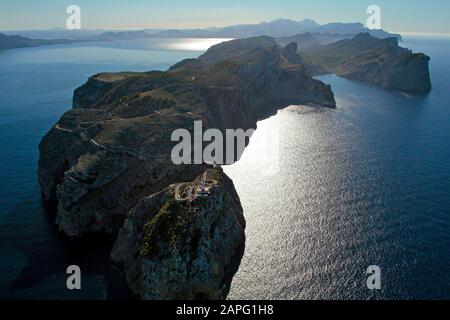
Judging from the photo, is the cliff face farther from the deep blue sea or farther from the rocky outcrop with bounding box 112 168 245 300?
the deep blue sea

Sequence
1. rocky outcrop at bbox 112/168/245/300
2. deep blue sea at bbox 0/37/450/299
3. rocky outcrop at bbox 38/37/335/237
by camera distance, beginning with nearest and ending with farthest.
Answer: rocky outcrop at bbox 112/168/245/300 → deep blue sea at bbox 0/37/450/299 → rocky outcrop at bbox 38/37/335/237

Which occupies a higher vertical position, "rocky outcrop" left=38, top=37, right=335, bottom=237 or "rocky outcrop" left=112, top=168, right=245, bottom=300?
"rocky outcrop" left=38, top=37, right=335, bottom=237

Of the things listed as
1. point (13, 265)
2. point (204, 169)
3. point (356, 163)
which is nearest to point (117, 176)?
point (204, 169)

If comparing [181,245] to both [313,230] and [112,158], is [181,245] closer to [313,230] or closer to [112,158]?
[313,230]

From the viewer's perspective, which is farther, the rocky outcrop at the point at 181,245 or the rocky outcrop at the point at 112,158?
the rocky outcrop at the point at 112,158

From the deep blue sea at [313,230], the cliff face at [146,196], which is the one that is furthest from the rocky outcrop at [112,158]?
the deep blue sea at [313,230]

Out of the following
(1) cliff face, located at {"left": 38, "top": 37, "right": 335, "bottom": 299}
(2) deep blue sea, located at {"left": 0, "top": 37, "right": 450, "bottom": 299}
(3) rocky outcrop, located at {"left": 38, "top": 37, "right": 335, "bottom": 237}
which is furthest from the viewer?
(3) rocky outcrop, located at {"left": 38, "top": 37, "right": 335, "bottom": 237}

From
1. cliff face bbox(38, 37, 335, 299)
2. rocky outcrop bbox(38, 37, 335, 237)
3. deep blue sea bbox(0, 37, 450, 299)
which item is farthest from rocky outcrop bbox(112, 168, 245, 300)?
rocky outcrop bbox(38, 37, 335, 237)

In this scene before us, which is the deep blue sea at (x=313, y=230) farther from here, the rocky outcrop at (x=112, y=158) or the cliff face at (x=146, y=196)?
the rocky outcrop at (x=112, y=158)

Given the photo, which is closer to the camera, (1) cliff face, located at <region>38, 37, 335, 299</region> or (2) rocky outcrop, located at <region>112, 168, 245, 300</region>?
(2) rocky outcrop, located at <region>112, 168, 245, 300</region>
